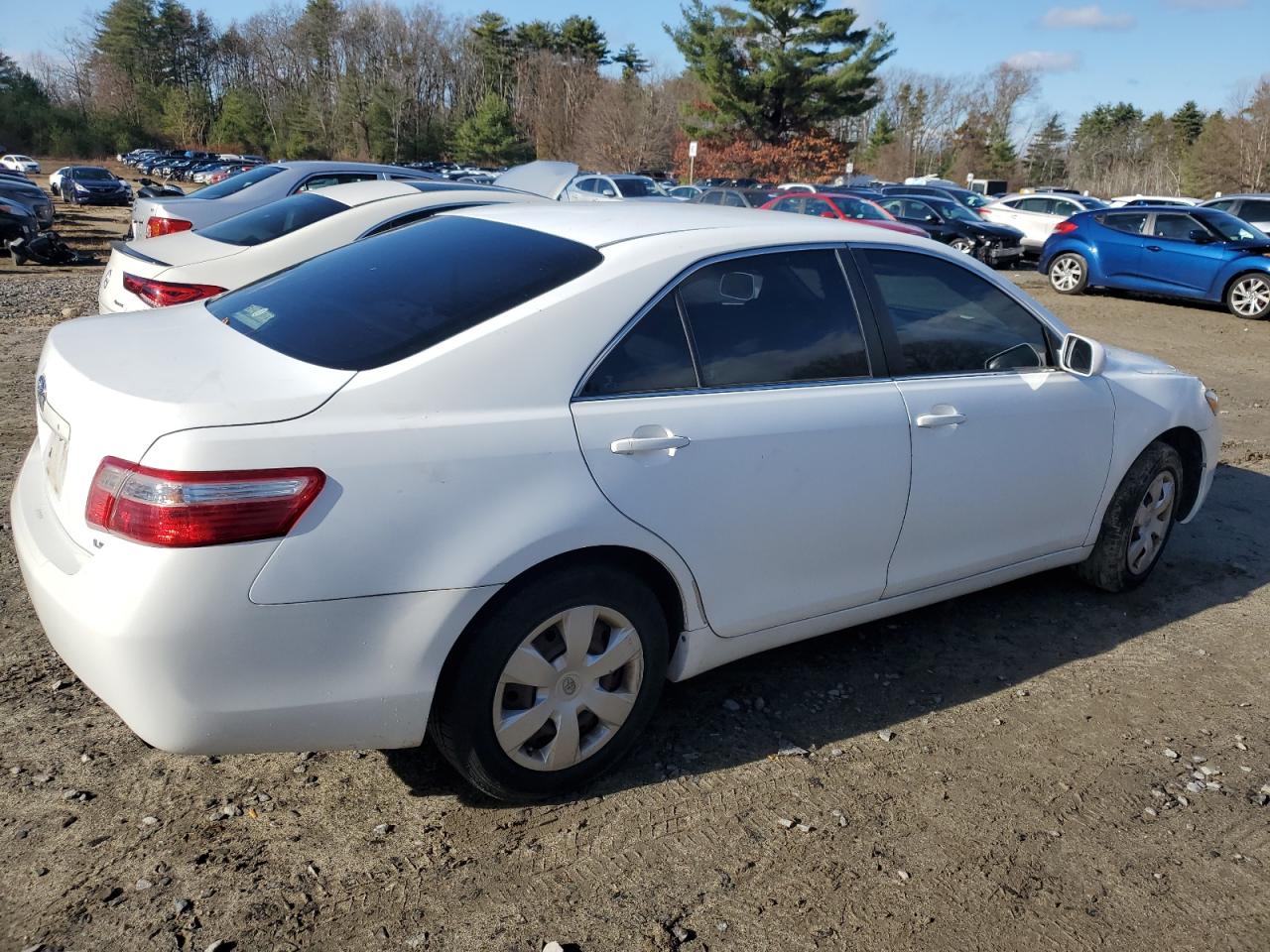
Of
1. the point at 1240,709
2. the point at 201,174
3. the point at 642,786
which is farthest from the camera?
the point at 201,174

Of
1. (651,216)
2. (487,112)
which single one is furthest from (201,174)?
(651,216)

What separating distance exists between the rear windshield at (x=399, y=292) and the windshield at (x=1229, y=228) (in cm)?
1518

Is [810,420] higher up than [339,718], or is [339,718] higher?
[810,420]

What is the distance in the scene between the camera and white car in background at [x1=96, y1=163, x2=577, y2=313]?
597cm

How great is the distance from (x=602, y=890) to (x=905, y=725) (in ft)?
4.55

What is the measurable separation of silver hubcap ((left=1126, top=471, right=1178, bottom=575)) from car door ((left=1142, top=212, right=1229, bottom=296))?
1247 cm

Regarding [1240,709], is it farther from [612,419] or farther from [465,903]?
[465,903]

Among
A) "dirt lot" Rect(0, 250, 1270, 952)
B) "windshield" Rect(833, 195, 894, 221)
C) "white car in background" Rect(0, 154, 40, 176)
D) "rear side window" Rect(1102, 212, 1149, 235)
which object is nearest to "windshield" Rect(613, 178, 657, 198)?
"windshield" Rect(833, 195, 894, 221)

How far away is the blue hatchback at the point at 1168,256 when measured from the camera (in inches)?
589

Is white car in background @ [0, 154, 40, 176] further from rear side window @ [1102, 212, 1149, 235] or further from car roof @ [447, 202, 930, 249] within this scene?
car roof @ [447, 202, 930, 249]

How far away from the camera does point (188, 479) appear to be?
91.1 inches

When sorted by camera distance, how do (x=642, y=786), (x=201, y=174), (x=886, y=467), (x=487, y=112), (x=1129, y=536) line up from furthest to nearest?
(x=487, y=112) < (x=201, y=174) < (x=1129, y=536) < (x=886, y=467) < (x=642, y=786)

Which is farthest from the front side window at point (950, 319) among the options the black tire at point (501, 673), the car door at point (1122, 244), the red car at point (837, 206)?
the red car at point (837, 206)

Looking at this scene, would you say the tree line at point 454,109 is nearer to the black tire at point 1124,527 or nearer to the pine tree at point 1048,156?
the pine tree at point 1048,156
